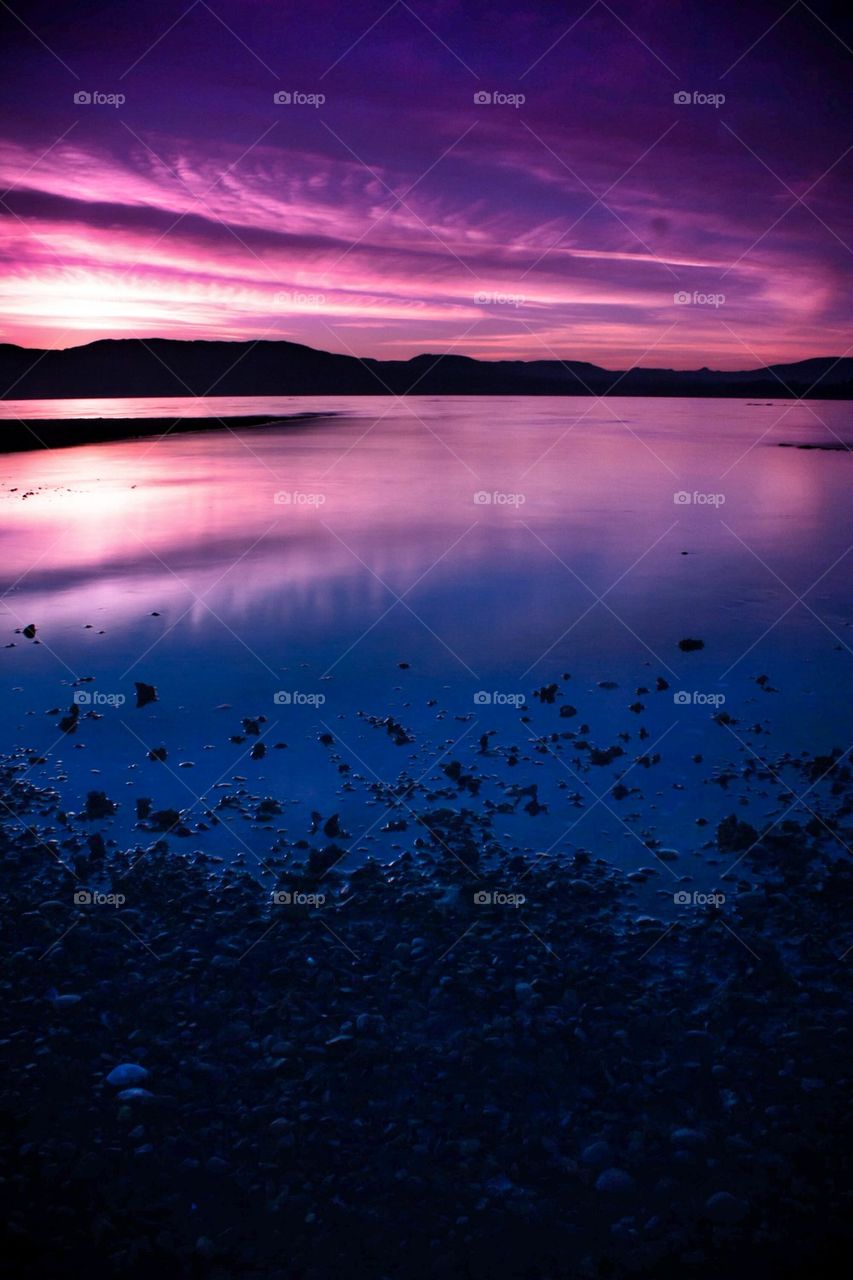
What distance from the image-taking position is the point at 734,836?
6.30m

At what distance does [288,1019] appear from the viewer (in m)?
4.59

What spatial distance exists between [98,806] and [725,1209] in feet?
16.1

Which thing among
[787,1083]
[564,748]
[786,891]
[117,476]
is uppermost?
[117,476]

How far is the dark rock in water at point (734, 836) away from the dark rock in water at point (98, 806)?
4461 mm

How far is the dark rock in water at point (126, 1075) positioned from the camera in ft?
13.8

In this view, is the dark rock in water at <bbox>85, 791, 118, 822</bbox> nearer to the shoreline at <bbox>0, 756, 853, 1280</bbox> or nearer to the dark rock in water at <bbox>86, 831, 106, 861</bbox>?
the dark rock in water at <bbox>86, 831, 106, 861</bbox>

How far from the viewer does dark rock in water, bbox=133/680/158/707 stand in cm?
882

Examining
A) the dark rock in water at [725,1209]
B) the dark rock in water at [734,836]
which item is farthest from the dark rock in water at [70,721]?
the dark rock in water at [725,1209]

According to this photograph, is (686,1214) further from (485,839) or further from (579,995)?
(485,839)

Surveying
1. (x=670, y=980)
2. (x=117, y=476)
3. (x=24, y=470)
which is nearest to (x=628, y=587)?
(x=670, y=980)

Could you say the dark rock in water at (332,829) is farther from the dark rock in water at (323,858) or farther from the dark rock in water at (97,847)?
the dark rock in water at (97,847)

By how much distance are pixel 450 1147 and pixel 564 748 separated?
13.9ft

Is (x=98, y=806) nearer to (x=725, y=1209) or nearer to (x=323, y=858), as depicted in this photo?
A: (x=323, y=858)

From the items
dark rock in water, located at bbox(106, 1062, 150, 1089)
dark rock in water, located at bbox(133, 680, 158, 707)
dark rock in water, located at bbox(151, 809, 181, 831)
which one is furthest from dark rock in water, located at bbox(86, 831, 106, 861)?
dark rock in water, located at bbox(133, 680, 158, 707)
